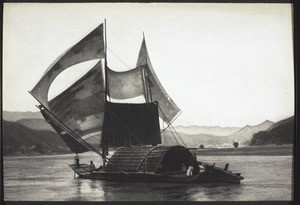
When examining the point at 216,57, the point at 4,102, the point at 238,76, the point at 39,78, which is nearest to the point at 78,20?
the point at 39,78

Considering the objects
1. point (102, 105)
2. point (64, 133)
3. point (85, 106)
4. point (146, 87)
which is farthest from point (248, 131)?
point (64, 133)

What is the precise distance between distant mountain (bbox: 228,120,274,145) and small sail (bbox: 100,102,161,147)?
515 mm

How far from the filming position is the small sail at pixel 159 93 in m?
2.73

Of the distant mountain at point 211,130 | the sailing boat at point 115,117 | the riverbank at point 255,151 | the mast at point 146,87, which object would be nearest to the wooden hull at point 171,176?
the sailing boat at point 115,117

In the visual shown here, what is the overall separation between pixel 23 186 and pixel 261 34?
5.77 feet

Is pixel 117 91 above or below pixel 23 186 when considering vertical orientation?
above

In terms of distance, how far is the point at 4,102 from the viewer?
2.68 metres

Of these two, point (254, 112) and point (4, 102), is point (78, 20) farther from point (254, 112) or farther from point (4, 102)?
point (254, 112)

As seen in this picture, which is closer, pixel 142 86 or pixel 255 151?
pixel 255 151

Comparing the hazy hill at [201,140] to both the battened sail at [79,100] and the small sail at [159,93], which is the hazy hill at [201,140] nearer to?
the small sail at [159,93]

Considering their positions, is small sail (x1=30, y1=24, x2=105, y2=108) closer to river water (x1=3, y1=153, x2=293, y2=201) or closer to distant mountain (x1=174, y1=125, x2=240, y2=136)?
river water (x1=3, y1=153, x2=293, y2=201)

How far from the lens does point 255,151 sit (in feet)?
8.83

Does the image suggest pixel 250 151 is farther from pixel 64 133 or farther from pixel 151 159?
pixel 64 133

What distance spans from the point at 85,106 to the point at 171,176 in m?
0.72
